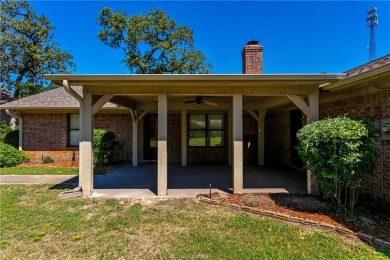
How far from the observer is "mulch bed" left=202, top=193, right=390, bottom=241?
11.7ft

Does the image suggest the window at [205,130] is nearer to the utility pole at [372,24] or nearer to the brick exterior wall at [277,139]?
the brick exterior wall at [277,139]

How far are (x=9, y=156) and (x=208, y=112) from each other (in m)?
8.98

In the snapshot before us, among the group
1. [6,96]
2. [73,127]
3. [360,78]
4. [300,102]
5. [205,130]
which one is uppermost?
[6,96]

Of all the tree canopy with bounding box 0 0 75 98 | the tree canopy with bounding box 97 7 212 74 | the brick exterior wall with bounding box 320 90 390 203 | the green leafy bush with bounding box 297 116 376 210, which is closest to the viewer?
the green leafy bush with bounding box 297 116 376 210

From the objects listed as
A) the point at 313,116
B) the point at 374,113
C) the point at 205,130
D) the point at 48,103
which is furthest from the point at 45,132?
the point at 374,113

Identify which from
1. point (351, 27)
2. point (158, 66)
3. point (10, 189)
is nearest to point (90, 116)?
point (10, 189)

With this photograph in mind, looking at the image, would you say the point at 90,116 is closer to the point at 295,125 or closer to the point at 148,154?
the point at 148,154

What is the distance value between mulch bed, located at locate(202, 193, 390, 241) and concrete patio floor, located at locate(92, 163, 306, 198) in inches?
22.0

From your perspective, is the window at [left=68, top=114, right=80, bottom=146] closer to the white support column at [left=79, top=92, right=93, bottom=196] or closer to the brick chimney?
the white support column at [left=79, top=92, right=93, bottom=196]

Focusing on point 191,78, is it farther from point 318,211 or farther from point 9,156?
point 9,156

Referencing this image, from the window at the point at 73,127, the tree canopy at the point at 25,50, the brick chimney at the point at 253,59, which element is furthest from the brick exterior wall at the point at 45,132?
the tree canopy at the point at 25,50

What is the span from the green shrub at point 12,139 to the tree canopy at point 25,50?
30.8 feet

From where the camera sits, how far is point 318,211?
4.29 m

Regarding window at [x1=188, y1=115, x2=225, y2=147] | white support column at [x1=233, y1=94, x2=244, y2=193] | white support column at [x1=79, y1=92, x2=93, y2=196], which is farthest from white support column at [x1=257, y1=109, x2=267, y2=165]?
white support column at [x1=79, y1=92, x2=93, y2=196]
